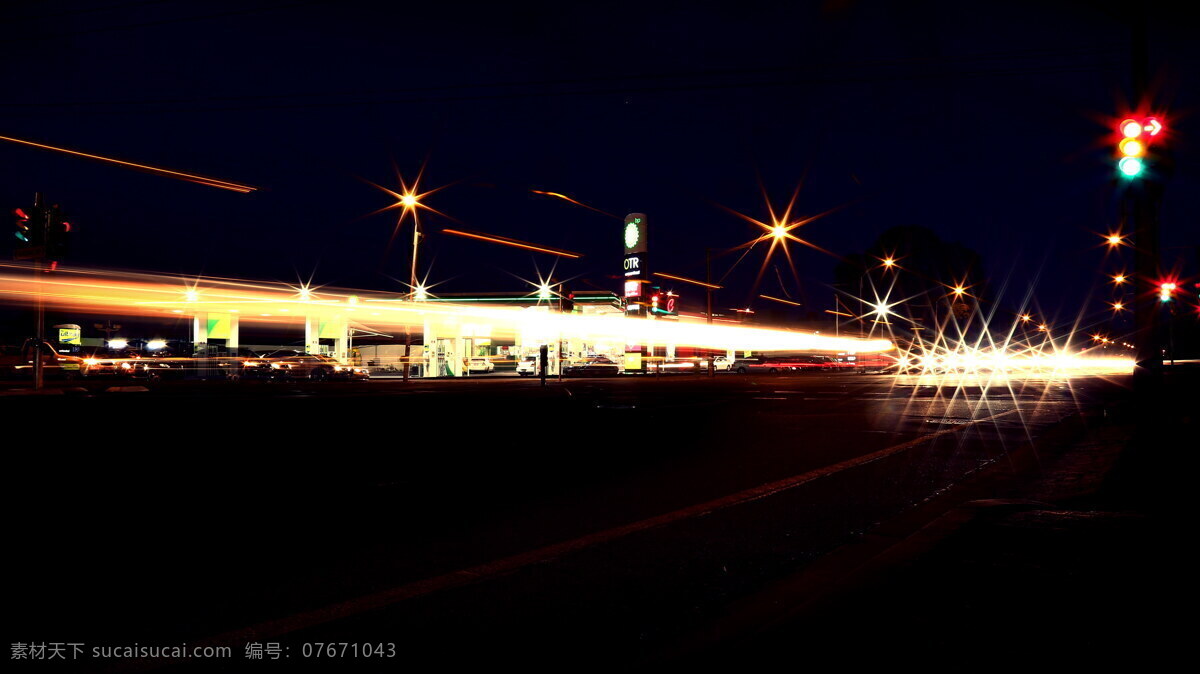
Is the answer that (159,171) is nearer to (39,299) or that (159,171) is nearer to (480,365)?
(39,299)

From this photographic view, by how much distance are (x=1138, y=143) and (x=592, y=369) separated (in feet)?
133

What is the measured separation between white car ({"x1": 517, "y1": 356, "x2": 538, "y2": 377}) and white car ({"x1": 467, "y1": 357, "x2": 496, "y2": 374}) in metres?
2.74

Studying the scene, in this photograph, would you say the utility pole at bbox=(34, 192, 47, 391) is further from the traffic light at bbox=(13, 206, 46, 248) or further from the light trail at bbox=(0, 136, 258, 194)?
the light trail at bbox=(0, 136, 258, 194)

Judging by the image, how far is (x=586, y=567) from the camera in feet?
14.9

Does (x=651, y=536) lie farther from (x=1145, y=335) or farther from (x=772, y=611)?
(x=1145, y=335)

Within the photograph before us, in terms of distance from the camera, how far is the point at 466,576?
4.32m

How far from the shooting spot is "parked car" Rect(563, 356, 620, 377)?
154 feet

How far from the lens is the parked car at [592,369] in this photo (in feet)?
154

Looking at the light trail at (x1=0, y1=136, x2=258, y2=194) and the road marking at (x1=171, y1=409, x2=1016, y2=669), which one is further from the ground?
the light trail at (x1=0, y1=136, x2=258, y2=194)

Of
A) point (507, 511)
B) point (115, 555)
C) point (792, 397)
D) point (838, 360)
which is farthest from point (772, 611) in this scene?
point (838, 360)

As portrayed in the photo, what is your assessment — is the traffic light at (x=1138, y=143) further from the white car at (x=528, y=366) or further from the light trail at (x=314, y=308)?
the white car at (x=528, y=366)

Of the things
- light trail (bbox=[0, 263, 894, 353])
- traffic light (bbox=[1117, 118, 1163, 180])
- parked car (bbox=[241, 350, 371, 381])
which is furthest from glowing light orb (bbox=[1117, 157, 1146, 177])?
parked car (bbox=[241, 350, 371, 381])

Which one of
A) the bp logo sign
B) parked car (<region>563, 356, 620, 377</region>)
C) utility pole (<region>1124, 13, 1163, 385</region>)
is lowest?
parked car (<region>563, 356, 620, 377</region>)

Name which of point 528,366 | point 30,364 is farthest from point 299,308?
point 528,366
